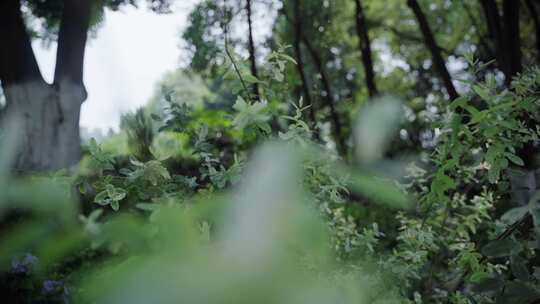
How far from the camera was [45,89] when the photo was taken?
2709mm

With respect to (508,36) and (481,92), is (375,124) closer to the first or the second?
(481,92)

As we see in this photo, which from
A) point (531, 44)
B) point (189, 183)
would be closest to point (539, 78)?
point (189, 183)

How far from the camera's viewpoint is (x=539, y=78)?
111cm

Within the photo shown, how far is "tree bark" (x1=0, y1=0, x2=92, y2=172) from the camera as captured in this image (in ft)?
7.40

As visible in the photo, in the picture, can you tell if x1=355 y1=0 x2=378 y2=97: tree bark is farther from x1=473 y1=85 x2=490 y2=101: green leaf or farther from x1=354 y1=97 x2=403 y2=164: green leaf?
x1=354 y1=97 x2=403 y2=164: green leaf

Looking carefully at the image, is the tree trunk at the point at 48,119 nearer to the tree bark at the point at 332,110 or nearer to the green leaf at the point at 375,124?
the tree bark at the point at 332,110

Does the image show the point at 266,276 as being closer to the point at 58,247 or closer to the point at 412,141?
the point at 58,247

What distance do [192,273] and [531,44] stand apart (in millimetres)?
7022

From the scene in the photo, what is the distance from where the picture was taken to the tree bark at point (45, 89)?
2.26 m

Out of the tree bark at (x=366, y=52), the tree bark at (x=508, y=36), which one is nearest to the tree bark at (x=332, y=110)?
the tree bark at (x=366, y=52)

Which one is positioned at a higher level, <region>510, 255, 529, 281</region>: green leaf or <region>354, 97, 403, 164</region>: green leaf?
<region>354, 97, 403, 164</region>: green leaf

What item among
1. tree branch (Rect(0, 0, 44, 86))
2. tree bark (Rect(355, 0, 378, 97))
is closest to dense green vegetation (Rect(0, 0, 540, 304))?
tree branch (Rect(0, 0, 44, 86))

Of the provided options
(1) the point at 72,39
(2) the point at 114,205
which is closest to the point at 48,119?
(1) the point at 72,39

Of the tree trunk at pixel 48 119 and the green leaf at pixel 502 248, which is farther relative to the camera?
the tree trunk at pixel 48 119
